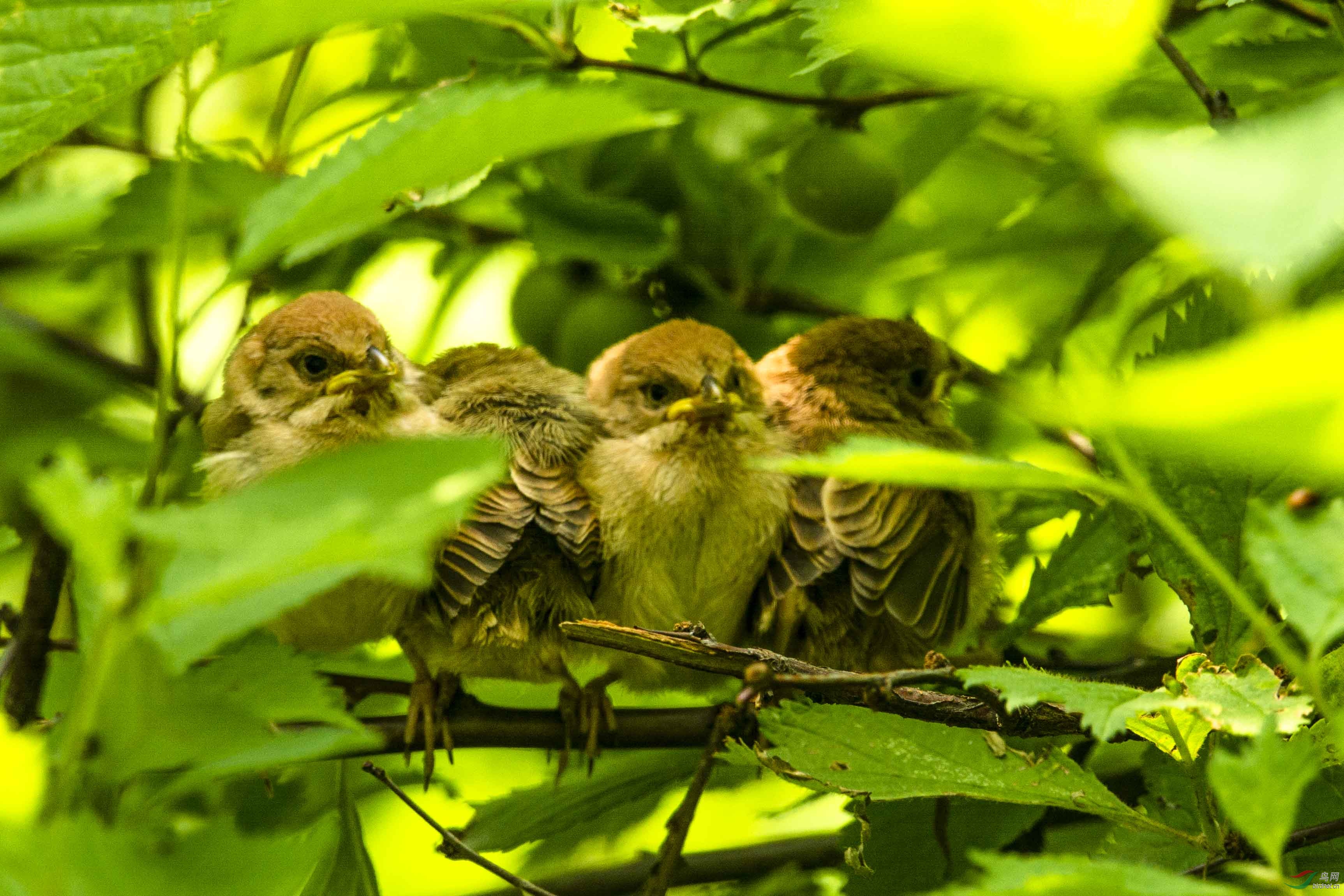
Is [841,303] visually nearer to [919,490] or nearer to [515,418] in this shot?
[919,490]

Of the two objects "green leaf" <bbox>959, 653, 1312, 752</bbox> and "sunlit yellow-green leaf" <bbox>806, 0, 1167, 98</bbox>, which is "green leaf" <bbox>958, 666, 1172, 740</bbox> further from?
"sunlit yellow-green leaf" <bbox>806, 0, 1167, 98</bbox>

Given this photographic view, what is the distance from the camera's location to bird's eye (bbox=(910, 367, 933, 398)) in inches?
108

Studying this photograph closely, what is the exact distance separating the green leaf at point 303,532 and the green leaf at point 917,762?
2.34 feet

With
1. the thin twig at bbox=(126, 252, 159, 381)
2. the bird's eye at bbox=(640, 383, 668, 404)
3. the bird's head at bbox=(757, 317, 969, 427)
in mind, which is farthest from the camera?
the thin twig at bbox=(126, 252, 159, 381)

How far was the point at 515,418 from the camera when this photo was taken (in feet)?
7.65

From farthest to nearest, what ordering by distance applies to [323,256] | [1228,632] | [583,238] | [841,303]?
[841,303] < [323,256] < [583,238] < [1228,632]

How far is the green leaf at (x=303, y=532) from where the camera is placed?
0.87 metres

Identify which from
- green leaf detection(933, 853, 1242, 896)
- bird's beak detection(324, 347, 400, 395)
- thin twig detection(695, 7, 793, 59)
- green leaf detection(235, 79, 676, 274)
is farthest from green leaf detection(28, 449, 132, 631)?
thin twig detection(695, 7, 793, 59)

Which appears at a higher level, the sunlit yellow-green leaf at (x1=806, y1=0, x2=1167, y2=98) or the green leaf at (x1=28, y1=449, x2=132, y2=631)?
the sunlit yellow-green leaf at (x1=806, y1=0, x2=1167, y2=98)

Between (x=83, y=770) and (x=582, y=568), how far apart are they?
113 cm

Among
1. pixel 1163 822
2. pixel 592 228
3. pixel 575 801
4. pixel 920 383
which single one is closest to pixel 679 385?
pixel 592 228

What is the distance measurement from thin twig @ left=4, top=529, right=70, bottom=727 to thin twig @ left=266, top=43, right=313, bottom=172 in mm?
1017

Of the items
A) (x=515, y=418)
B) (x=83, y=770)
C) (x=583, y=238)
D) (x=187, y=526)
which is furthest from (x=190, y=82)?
(x=583, y=238)

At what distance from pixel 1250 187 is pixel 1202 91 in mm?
1283
